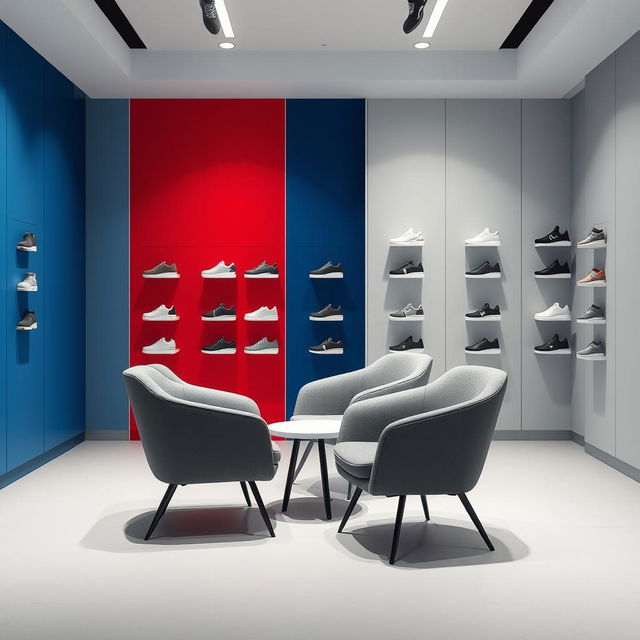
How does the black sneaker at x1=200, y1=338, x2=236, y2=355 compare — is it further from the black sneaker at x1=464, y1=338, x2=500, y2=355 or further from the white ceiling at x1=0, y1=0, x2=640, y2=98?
the white ceiling at x1=0, y1=0, x2=640, y2=98

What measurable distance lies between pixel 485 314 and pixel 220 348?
2356mm

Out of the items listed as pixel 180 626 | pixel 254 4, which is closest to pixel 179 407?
pixel 180 626

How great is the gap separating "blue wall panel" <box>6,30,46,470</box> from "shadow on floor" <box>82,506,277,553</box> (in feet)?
4.48

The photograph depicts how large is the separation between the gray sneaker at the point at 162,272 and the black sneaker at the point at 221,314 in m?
0.46

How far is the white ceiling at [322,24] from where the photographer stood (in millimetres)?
5137

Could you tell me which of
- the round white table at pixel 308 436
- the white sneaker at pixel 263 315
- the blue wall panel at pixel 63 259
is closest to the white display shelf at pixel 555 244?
the white sneaker at pixel 263 315

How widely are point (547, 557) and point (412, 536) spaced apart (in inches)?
26.1

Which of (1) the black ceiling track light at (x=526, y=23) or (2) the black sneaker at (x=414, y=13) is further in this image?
(1) the black ceiling track light at (x=526, y=23)

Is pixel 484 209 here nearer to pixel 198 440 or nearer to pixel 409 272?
pixel 409 272

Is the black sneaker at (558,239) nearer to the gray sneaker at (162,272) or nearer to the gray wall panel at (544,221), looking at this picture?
the gray wall panel at (544,221)

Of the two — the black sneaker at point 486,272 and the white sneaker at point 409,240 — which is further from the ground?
the white sneaker at point 409,240

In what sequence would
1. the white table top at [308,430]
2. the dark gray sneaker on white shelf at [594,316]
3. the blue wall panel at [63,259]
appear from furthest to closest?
the blue wall panel at [63,259] < the dark gray sneaker on white shelf at [594,316] < the white table top at [308,430]

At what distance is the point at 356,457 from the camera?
3572mm

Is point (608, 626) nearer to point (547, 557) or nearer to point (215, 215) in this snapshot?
point (547, 557)
